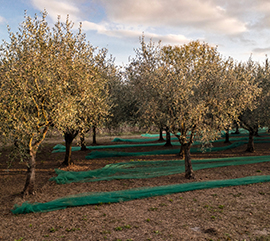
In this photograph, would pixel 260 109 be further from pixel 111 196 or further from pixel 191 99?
pixel 111 196

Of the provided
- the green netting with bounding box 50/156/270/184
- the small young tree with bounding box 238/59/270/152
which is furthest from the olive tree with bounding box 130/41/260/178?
the small young tree with bounding box 238/59/270/152

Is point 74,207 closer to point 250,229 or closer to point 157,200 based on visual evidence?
point 157,200

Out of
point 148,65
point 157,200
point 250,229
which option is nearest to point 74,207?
point 157,200

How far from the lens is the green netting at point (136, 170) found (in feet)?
50.6

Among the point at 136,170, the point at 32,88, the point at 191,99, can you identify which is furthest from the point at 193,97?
the point at 32,88

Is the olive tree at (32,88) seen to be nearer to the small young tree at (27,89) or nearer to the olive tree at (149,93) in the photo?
the small young tree at (27,89)

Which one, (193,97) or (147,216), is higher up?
(193,97)

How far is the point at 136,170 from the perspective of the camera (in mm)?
17016

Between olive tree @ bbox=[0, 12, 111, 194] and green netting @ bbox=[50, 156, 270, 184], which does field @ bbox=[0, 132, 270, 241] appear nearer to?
green netting @ bbox=[50, 156, 270, 184]

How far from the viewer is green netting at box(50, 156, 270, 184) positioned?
15.4 meters

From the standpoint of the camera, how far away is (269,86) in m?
23.6

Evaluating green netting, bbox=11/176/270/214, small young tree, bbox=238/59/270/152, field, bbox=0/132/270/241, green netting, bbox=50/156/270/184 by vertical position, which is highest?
small young tree, bbox=238/59/270/152

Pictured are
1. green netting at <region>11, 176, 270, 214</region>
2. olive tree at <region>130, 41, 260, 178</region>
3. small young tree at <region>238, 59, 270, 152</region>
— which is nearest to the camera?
green netting at <region>11, 176, 270, 214</region>

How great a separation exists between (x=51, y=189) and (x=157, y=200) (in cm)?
624
